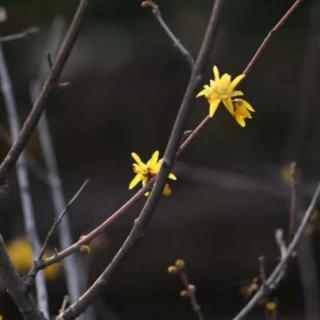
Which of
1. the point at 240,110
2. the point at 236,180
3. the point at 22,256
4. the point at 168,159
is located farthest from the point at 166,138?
the point at 168,159

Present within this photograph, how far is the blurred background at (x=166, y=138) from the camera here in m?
3.68

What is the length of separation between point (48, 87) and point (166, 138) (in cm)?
301

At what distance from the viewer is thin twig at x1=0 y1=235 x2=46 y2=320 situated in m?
0.93

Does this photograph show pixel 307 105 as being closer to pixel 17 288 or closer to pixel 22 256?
pixel 22 256

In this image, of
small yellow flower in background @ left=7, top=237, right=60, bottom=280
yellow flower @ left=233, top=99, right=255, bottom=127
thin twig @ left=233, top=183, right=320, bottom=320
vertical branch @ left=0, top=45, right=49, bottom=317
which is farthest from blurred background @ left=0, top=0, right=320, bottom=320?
yellow flower @ left=233, top=99, right=255, bottom=127

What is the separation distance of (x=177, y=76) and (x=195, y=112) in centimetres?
25

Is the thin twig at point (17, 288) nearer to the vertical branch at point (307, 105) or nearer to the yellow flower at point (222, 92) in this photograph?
the yellow flower at point (222, 92)

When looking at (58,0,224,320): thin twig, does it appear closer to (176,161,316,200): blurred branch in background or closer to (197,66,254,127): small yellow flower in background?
(197,66,254,127): small yellow flower in background

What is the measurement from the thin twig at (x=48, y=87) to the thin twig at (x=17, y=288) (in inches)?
3.8

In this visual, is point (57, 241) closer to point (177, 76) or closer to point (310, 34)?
point (177, 76)

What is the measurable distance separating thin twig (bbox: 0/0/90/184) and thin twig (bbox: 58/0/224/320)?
133mm

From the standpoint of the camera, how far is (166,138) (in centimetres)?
389

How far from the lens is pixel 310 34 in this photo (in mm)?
3719

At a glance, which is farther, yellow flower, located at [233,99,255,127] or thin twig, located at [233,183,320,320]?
thin twig, located at [233,183,320,320]
